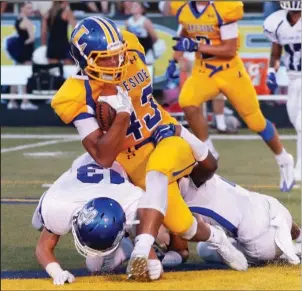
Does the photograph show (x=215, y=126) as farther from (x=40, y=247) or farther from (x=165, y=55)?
(x=40, y=247)

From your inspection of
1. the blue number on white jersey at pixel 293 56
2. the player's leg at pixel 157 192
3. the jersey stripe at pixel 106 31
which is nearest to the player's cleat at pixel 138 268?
the player's leg at pixel 157 192

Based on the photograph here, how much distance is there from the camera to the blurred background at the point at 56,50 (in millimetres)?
10711

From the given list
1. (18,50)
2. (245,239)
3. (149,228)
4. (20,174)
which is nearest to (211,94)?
(20,174)

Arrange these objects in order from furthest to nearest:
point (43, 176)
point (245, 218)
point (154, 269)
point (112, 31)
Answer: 1. point (43, 176)
2. point (245, 218)
3. point (112, 31)
4. point (154, 269)

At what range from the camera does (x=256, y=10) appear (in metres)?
10.8

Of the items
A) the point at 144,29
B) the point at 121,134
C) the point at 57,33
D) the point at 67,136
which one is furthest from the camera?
the point at 57,33

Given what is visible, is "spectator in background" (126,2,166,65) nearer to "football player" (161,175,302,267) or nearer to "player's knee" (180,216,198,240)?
"football player" (161,175,302,267)

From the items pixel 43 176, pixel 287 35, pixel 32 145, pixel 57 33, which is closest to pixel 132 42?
pixel 287 35

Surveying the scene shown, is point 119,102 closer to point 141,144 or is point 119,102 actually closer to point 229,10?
point 141,144

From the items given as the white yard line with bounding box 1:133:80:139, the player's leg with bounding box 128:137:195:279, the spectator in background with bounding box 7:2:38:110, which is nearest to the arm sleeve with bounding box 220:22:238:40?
the player's leg with bounding box 128:137:195:279

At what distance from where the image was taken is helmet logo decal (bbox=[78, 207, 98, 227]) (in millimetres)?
3771

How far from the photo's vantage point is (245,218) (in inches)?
175

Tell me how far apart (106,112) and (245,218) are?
0.79 m

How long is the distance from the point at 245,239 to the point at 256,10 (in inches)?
261
